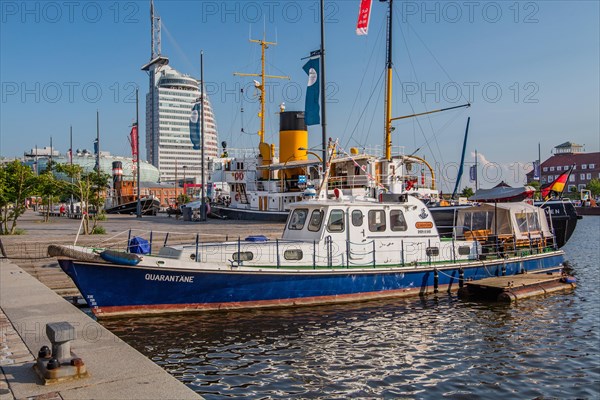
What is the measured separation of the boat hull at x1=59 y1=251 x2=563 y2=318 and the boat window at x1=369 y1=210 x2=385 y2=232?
1.37 meters

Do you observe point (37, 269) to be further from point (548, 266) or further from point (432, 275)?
point (548, 266)

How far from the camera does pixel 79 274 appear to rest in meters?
13.4

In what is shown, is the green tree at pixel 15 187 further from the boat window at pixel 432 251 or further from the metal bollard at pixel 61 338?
the metal bollard at pixel 61 338

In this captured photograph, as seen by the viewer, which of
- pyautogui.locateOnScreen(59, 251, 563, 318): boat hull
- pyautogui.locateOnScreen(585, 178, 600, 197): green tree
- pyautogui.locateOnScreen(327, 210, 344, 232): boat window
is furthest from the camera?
pyautogui.locateOnScreen(585, 178, 600, 197): green tree

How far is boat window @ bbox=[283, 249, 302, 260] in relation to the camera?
15953 mm

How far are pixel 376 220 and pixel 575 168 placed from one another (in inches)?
5685

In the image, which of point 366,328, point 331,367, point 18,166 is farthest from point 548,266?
point 18,166

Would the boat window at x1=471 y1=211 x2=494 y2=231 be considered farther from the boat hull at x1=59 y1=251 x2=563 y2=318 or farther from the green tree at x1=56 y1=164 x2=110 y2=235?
the green tree at x1=56 y1=164 x2=110 y2=235

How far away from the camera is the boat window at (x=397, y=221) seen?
17688 mm

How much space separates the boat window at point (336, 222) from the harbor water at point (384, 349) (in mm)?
2441

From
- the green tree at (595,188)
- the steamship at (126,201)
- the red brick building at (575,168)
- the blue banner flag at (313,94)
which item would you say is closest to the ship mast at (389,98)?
the blue banner flag at (313,94)

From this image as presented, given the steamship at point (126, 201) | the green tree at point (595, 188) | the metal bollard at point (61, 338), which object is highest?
the green tree at point (595, 188)

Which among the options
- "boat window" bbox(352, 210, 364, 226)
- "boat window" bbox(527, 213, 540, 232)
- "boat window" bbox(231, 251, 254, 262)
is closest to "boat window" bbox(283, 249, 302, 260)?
"boat window" bbox(231, 251, 254, 262)

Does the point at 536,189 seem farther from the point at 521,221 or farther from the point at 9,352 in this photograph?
the point at 9,352
